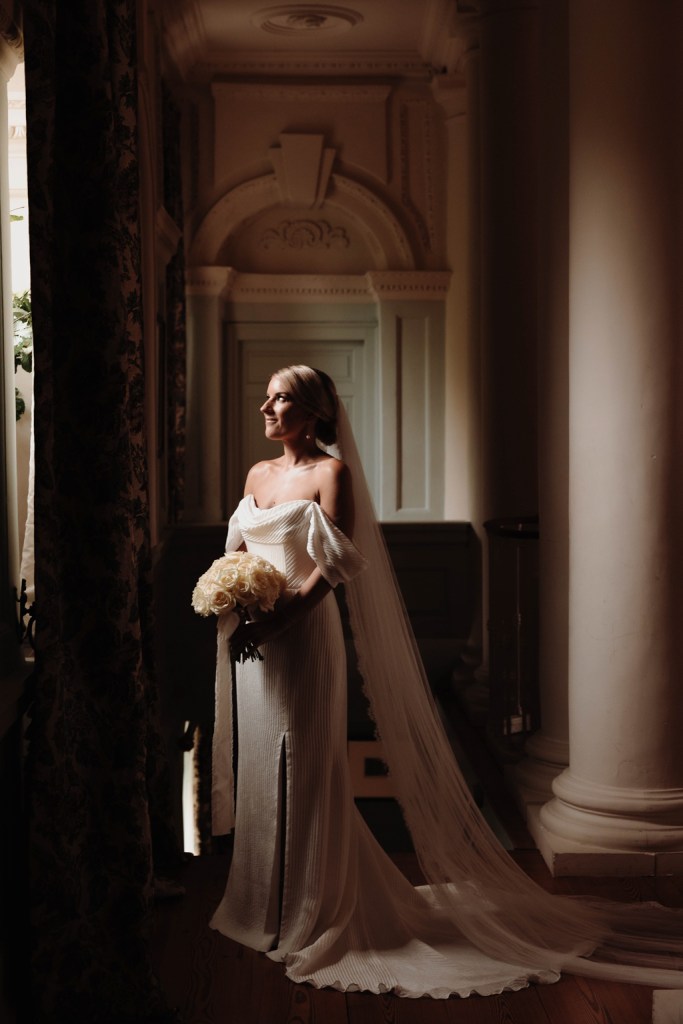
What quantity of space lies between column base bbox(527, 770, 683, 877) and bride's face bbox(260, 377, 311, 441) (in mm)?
1839

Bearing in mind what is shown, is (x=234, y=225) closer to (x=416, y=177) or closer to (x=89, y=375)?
(x=416, y=177)

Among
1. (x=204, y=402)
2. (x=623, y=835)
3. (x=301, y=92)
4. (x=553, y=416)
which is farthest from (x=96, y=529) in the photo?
(x=301, y=92)

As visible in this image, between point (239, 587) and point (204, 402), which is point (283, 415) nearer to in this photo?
point (239, 587)

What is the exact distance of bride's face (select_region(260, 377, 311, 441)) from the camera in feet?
12.5

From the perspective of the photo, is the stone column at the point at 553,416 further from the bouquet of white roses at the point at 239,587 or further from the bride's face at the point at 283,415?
the bouquet of white roses at the point at 239,587

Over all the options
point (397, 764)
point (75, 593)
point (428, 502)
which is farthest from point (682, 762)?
point (428, 502)

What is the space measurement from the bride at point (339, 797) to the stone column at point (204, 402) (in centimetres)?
615

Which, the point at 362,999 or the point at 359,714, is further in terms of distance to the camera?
the point at 359,714

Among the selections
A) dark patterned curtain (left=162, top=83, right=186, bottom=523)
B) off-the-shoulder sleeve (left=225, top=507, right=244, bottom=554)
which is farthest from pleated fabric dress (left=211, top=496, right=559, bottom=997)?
dark patterned curtain (left=162, top=83, right=186, bottom=523)

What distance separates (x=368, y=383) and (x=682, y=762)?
633 centimetres

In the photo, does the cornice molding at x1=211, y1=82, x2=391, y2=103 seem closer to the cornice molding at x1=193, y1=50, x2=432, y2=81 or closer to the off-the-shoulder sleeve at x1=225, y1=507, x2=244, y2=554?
the cornice molding at x1=193, y1=50, x2=432, y2=81

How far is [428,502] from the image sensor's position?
10164 mm

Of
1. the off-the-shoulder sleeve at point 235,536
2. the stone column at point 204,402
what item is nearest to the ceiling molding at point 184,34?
the stone column at point 204,402

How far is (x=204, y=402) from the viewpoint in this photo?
1010 centimetres
